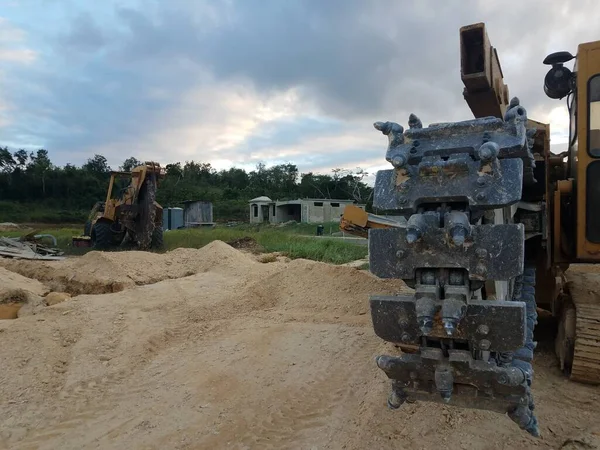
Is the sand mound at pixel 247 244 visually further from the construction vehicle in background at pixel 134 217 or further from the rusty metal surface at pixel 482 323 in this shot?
the rusty metal surface at pixel 482 323

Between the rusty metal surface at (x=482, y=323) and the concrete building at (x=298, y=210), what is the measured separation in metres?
34.4

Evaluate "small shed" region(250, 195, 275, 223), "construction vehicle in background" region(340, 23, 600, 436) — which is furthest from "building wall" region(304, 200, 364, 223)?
"construction vehicle in background" region(340, 23, 600, 436)

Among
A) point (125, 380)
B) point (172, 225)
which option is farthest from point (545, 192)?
point (172, 225)

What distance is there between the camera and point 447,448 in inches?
122

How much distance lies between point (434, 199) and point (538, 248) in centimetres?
227

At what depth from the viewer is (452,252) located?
2020 mm

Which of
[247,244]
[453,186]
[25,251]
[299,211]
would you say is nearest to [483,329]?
[453,186]

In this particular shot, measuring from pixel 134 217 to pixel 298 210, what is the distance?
83.6ft

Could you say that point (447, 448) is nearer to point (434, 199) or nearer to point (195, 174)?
point (434, 199)

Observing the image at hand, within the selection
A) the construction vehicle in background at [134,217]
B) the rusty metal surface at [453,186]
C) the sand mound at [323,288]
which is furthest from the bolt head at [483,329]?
the construction vehicle in background at [134,217]

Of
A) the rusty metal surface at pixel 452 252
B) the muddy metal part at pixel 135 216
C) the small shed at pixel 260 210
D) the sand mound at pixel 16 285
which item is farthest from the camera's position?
the small shed at pixel 260 210

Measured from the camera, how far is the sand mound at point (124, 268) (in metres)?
9.41

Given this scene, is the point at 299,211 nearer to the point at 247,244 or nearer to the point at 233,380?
the point at 247,244

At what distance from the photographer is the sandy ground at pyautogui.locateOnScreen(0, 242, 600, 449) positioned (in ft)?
11.3
